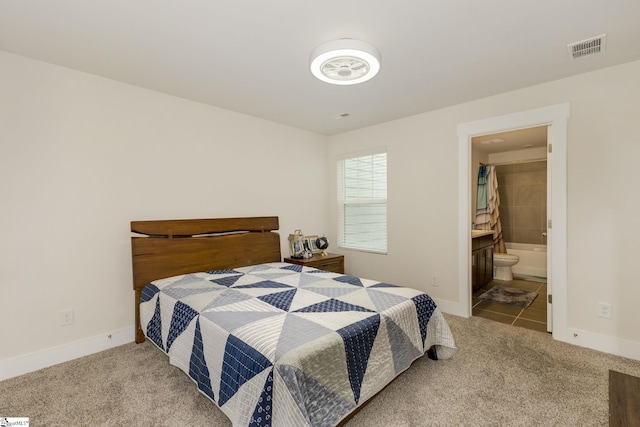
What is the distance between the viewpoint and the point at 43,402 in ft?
6.08

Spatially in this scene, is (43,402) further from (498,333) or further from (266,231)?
(498,333)

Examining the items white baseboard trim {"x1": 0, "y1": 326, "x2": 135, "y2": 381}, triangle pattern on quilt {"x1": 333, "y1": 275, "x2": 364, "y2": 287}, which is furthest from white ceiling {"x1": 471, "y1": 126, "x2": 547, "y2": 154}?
white baseboard trim {"x1": 0, "y1": 326, "x2": 135, "y2": 381}

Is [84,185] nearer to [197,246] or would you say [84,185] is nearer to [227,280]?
[197,246]

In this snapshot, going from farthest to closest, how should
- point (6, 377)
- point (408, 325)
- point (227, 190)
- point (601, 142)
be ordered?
point (227, 190) < point (601, 142) < point (6, 377) < point (408, 325)

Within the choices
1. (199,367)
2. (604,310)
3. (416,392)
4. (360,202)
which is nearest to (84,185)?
(199,367)

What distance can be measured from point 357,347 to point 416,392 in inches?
27.5

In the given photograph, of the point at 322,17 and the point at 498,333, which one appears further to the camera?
the point at 498,333

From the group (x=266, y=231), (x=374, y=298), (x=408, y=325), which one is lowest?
(x=408, y=325)

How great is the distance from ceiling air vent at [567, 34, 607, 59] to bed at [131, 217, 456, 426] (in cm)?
208

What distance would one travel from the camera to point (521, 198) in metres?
5.70

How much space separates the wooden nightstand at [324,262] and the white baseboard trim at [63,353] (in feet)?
5.96

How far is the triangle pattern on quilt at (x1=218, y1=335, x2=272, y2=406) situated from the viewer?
4.51 feet

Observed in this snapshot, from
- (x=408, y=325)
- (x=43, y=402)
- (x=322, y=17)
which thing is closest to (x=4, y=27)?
(x=322, y=17)

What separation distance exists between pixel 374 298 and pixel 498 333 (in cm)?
159
